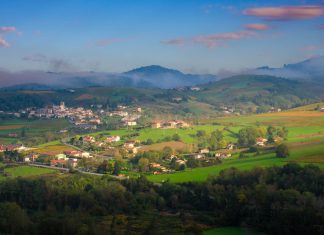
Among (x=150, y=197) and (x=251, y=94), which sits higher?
(x=251, y=94)

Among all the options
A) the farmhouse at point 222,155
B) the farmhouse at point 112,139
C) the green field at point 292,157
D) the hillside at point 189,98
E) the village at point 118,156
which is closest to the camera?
the green field at point 292,157

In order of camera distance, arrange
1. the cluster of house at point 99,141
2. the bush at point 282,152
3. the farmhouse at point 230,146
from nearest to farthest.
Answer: the bush at point 282,152 → the farmhouse at point 230,146 → the cluster of house at point 99,141

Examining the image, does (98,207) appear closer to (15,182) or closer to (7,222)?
(7,222)

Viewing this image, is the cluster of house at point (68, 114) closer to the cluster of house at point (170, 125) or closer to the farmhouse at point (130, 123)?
the farmhouse at point (130, 123)

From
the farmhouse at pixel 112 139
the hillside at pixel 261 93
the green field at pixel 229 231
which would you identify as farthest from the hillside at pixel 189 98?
the green field at pixel 229 231

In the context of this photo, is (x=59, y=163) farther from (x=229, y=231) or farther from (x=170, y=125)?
(x=170, y=125)

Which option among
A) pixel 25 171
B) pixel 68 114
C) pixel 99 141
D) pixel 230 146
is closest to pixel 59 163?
pixel 25 171

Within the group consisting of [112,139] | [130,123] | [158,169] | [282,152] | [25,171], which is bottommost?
[25,171]

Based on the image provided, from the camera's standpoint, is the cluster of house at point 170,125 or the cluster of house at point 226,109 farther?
the cluster of house at point 226,109

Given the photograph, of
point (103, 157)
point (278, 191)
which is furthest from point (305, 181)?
point (103, 157)
